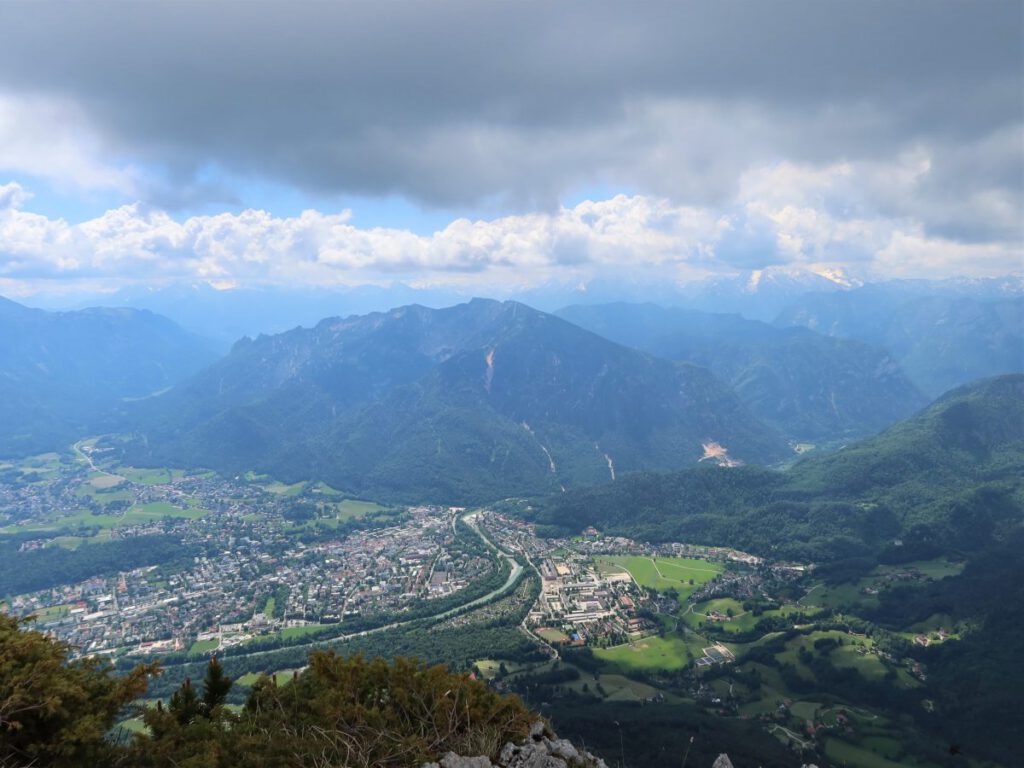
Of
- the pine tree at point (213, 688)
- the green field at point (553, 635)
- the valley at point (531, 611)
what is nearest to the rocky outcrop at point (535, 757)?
the pine tree at point (213, 688)

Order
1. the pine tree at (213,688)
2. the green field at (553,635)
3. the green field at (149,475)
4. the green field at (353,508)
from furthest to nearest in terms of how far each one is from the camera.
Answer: the green field at (149,475), the green field at (353,508), the green field at (553,635), the pine tree at (213,688)

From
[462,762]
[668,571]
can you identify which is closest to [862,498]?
[668,571]

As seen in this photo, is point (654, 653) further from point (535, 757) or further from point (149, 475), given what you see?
point (149, 475)

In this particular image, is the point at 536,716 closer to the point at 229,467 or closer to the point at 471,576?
the point at 471,576

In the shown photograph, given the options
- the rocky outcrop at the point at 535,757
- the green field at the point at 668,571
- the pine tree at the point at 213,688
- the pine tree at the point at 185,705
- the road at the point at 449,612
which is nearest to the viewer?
the rocky outcrop at the point at 535,757

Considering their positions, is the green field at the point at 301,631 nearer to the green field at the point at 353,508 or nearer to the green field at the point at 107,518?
the green field at the point at 353,508

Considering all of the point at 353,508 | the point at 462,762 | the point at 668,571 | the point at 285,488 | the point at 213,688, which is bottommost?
the point at 285,488
